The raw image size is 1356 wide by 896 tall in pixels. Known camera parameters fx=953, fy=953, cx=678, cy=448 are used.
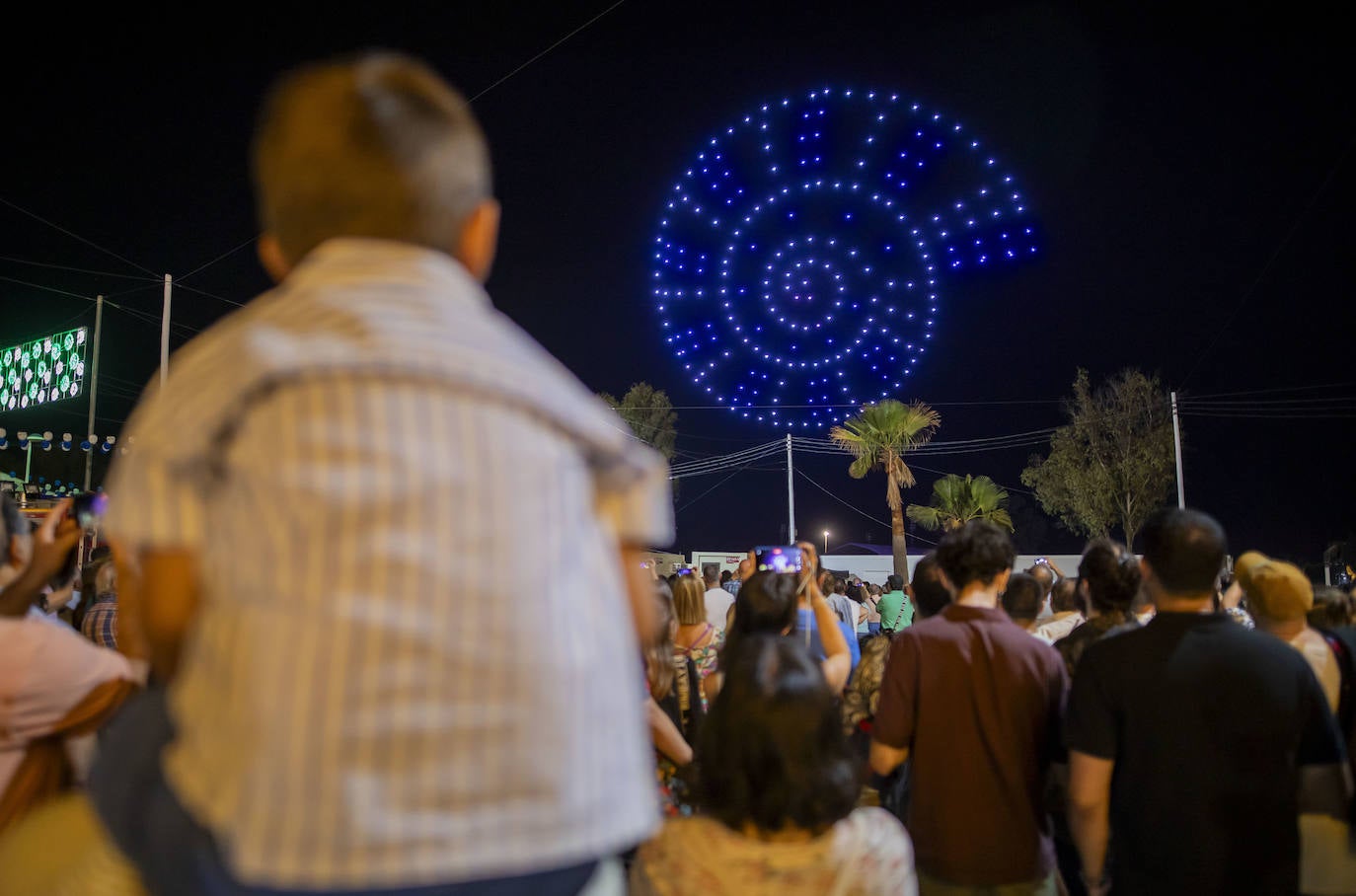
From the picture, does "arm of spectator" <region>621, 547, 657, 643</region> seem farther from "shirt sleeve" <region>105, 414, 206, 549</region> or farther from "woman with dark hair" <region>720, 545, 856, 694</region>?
"woman with dark hair" <region>720, 545, 856, 694</region>

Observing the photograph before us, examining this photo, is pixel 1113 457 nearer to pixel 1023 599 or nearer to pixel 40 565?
pixel 1023 599

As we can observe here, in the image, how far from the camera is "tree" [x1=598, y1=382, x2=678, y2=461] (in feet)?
143

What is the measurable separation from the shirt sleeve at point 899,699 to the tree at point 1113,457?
33161mm

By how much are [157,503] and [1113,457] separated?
37.6 metres

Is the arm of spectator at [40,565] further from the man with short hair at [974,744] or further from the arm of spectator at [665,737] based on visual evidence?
the man with short hair at [974,744]

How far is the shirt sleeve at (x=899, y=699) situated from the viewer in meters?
3.40

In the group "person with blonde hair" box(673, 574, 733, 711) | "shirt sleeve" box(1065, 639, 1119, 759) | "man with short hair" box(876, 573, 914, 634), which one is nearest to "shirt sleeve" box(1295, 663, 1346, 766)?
"shirt sleeve" box(1065, 639, 1119, 759)

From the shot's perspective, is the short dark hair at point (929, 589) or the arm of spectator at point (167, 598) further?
the short dark hair at point (929, 589)

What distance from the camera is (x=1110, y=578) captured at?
445cm

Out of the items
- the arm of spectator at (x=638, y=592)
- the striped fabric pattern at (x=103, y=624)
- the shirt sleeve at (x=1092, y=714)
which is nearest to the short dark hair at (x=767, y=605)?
the shirt sleeve at (x=1092, y=714)

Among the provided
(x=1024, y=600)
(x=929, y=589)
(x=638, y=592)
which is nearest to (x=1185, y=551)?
(x=929, y=589)

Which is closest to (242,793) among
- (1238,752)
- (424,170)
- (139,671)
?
(424,170)

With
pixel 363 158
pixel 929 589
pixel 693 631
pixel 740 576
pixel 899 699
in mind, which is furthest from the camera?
pixel 740 576

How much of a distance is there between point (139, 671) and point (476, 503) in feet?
5.35
